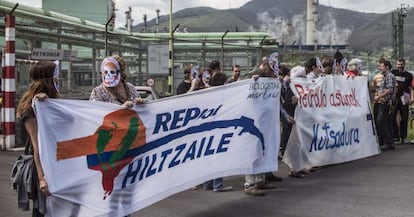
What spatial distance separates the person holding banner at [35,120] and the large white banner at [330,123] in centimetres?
506

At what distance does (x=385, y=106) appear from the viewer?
488 inches

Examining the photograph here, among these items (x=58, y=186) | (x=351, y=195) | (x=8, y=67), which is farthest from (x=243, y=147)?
(x=8, y=67)

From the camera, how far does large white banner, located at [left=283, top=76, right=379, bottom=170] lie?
361 inches

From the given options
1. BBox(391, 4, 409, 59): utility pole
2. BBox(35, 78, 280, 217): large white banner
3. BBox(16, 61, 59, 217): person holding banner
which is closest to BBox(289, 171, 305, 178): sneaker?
BBox(35, 78, 280, 217): large white banner

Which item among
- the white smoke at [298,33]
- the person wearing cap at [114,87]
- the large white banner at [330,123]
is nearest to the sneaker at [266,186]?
the large white banner at [330,123]

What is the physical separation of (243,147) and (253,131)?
0.34 metres

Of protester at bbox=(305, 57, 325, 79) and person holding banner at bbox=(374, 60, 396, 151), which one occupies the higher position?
protester at bbox=(305, 57, 325, 79)

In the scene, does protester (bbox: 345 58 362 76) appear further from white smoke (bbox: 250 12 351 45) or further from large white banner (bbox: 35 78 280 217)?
white smoke (bbox: 250 12 351 45)

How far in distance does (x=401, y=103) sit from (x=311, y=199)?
6662mm

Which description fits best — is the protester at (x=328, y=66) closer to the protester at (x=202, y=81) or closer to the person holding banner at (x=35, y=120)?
the protester at (x=202, y=81)

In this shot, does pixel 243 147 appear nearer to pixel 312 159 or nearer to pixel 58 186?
pixel 312 159

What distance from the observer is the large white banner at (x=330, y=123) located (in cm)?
916

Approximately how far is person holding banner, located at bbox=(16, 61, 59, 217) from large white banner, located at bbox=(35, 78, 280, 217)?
0.07 m

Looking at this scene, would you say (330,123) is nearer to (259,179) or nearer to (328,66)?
(328,66)
